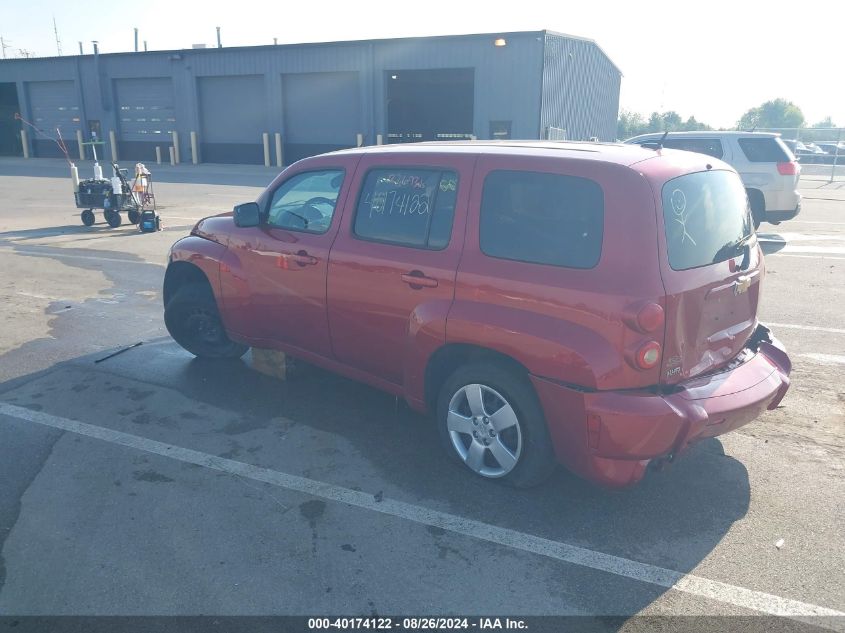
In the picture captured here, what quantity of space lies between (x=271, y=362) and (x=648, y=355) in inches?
128

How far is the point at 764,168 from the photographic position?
40.9 feet

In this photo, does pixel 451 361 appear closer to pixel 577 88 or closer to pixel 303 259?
pixel 303 259

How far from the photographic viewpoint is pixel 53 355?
630cm

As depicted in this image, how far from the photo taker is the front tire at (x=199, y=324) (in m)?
5.89

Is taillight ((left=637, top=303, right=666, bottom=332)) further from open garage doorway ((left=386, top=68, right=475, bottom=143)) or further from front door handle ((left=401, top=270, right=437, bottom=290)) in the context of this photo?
open garage doorway ((left=386, top=68, right=475, bottom=143))

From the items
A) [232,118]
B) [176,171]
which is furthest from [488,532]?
[232,118]

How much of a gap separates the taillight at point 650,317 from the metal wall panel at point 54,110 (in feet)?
122

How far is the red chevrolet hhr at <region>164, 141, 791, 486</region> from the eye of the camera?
339cm

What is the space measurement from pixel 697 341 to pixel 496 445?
1216 mm

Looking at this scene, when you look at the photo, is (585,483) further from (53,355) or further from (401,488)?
(53,355)

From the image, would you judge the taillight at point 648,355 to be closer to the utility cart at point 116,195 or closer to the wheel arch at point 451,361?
the wheel arch at point 451,361

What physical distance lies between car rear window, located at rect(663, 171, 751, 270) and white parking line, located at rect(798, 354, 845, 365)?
2.49m

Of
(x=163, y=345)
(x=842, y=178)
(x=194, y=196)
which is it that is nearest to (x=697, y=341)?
(x=163, y=345)

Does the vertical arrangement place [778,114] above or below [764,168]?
above
